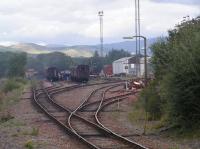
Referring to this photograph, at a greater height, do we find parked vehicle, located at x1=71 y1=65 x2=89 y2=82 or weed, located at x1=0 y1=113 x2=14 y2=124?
parked vehicle, located at x1=71 y1=65 x2=89 y2=82

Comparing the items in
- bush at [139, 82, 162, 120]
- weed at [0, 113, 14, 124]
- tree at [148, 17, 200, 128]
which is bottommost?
weed at [0, 113, 14, 124]

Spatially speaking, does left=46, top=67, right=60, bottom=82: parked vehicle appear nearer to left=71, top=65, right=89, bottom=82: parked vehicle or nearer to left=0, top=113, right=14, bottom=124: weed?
left=71, top=65, right=89, bottom=82: parked vehicle

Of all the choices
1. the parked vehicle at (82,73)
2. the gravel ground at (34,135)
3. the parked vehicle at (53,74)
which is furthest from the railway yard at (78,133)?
the parked vehicle at (53,74)

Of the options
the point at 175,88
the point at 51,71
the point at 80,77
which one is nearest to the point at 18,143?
the point at 175,88

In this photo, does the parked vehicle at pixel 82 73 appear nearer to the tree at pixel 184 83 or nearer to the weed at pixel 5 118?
the weed at pixel 5 118

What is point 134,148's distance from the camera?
18750 mm

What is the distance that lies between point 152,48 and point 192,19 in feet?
9.16

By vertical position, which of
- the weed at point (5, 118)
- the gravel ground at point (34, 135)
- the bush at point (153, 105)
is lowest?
the weed at point (5, 118)

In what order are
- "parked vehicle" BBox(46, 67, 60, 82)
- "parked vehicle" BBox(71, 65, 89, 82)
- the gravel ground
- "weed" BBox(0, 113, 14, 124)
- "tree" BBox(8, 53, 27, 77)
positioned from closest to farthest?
the gravel ground < "weed" BBox(0, 113, 14, 124) < "parked vehicle" BBox(71, 65, 89, 82) < "parked vehicle" BBox(46, 67, 60, 82) < "tree" BBox(8, 53, 27, 77)

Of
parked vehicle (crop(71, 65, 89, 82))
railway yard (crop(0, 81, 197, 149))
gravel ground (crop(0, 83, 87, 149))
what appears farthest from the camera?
parked vehicle (crop(71, 65, 89, 82))

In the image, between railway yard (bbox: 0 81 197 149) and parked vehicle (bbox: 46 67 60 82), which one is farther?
parked vehicle (bbox: 46 67 60 82)

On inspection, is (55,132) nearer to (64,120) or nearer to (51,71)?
(64,120)

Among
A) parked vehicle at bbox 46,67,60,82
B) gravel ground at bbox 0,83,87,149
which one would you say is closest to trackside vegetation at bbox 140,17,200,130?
gravel ground at bbox 0,83,87,149

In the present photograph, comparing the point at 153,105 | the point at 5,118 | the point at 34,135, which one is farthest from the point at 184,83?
the point at 5,118
